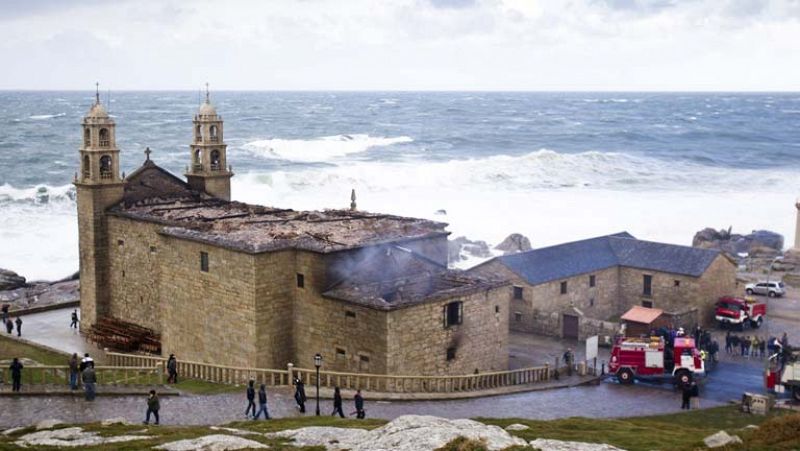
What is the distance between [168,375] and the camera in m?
33.9

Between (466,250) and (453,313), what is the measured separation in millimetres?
30954

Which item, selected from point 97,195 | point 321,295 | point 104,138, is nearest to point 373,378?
point 321,295

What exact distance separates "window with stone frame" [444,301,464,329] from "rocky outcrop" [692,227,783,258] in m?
35.9

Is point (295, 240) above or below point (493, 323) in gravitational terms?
above

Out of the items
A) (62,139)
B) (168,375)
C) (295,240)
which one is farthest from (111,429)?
(62,139)

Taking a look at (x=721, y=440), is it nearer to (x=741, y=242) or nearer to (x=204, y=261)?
(x=204, y=261)

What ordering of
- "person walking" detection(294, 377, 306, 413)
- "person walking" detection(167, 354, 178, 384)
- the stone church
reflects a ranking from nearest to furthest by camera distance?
"person walking" detection(294, 377, 306, 413) < "person walking" detection(167, 354, 178, 384) < the stone church

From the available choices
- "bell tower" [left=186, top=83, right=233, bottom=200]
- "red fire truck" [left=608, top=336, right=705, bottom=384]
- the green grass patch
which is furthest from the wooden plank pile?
"red fire truck" [left=608, top=336, right=705, bottom=384]

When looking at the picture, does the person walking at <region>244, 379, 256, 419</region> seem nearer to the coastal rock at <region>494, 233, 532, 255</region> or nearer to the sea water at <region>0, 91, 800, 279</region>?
the coastal rock at <region>494, 233, 532, 255</region>

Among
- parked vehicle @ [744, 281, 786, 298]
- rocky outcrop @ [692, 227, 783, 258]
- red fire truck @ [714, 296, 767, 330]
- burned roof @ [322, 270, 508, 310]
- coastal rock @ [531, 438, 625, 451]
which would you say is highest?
rocky outcrop @ [692, 227, 783, 258]

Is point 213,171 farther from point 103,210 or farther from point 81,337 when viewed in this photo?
point 81,337

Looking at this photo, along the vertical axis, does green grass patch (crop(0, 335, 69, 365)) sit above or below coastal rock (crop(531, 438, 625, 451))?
below

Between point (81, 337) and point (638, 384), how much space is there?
2586 centimetres

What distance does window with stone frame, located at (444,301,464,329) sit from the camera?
34.6m
